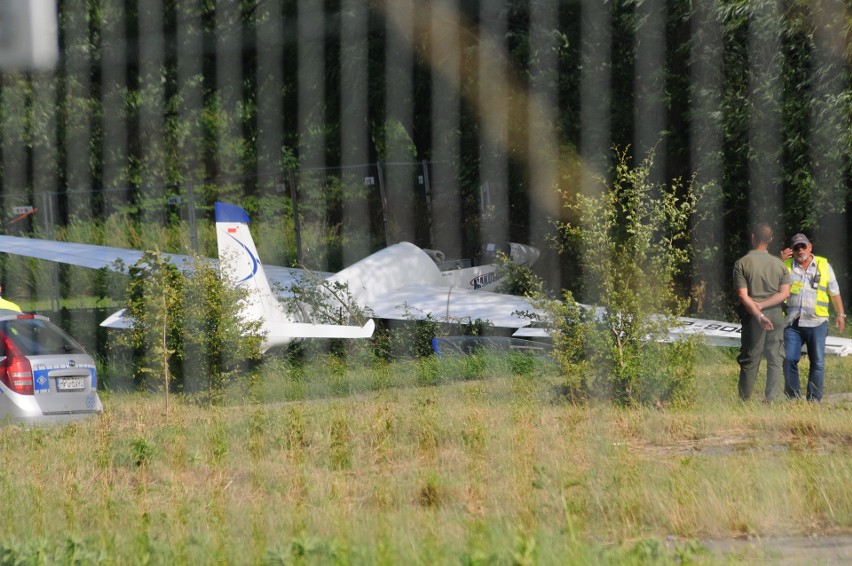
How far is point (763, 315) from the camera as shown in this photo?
9.52 meters

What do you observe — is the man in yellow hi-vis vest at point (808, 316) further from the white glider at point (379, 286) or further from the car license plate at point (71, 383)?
the car license plate at point (71, 383)

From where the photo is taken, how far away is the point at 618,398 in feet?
31.5

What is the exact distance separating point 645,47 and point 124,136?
19881 mm

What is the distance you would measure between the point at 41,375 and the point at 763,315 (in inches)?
260

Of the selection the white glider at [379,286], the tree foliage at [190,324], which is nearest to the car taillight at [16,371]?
the tree foliage at [190,324]

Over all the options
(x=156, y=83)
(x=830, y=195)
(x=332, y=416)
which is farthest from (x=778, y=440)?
(x=156, y=83)

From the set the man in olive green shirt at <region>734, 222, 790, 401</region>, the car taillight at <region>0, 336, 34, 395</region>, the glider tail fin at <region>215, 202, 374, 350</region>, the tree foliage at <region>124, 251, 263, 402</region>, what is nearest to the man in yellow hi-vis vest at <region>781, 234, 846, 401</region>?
the man in olive green shirt at <region>734, 222, 790, 401</region>

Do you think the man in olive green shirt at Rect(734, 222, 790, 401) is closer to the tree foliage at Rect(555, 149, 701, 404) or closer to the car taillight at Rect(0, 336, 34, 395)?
the tree foliage at Rect(555, 149, 701, 404)

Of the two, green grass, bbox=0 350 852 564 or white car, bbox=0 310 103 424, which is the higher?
white car, bbox=0 310 103 424

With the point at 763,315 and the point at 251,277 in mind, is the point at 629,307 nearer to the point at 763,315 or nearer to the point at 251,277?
the point at 763,315

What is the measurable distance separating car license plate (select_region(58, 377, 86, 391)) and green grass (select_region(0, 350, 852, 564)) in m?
0.45

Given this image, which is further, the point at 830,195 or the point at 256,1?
the point at 256,1

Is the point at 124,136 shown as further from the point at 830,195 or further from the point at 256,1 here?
the point at 830,195

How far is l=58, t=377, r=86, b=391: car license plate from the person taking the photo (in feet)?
32.5
